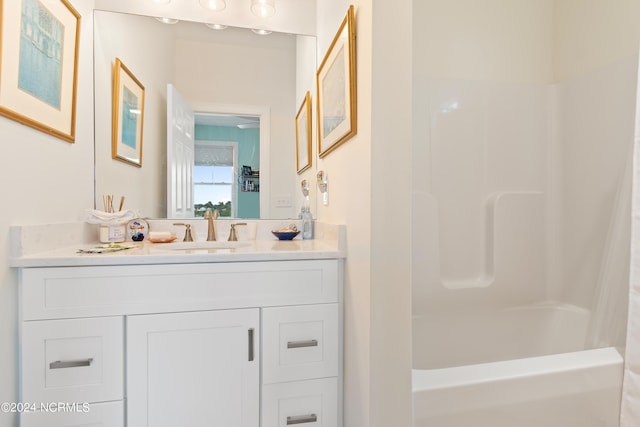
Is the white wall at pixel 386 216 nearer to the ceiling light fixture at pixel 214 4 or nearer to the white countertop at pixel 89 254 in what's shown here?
the white countertop at pixel 89 254

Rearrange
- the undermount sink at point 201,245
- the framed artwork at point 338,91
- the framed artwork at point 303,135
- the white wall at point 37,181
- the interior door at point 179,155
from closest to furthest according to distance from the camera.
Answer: the white wall at point 37,181, the framed artwork at point 338,91, the undermount sink at point 201,245, the interior door at point 179,155, the framed artwork at point 303,135

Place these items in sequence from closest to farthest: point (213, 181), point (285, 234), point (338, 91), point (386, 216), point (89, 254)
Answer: point (386, 216) → point (89, 254) → point (338, 91) → point (285, 234) → point (213, 181)

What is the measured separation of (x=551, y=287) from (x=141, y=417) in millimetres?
2167

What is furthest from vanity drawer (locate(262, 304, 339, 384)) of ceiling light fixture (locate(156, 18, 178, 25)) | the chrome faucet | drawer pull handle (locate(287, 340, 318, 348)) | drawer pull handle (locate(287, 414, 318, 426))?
ceiling light fixture (locate(156, 18, 178, 25))

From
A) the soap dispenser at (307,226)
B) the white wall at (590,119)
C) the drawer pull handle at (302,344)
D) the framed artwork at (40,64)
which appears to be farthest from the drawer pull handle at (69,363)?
the white wall at (590,119)

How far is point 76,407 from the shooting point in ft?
3.25

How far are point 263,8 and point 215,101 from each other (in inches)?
24.0

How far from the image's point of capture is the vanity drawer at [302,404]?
3.71ft

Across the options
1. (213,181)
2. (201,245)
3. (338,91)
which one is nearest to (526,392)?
(338,91)

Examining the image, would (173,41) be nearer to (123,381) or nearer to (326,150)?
(326,150)

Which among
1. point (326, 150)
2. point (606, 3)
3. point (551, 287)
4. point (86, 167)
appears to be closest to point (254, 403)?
point (326, 150)

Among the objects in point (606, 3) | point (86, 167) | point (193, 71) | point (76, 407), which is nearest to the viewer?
point (76, 407)

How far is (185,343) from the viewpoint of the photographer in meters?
1.07

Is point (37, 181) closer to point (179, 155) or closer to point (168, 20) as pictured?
point (179, 155)
